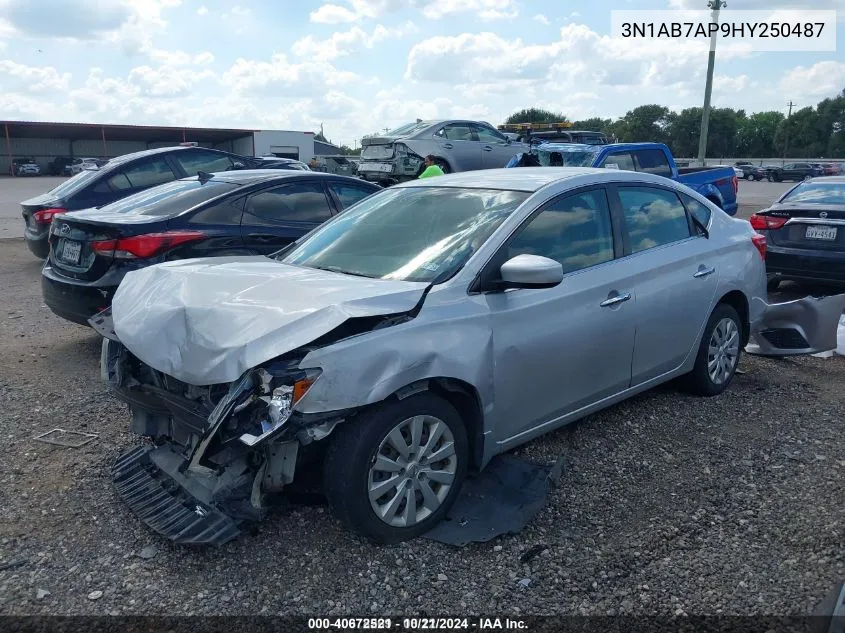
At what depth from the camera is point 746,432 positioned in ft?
15.8

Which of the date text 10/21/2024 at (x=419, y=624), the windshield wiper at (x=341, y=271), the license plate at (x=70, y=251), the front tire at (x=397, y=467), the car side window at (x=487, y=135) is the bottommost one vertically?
the date text 10/21/2024 at (x=419, y=624)

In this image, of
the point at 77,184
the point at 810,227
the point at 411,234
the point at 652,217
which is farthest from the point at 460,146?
the point at 411,234

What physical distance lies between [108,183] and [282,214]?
4811mm

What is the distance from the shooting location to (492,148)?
1678cm

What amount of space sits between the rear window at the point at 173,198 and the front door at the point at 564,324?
10.9ft

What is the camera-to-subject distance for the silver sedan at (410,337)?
3197 mm

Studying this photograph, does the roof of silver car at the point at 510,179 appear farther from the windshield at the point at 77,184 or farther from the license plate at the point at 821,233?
the windshield at the point at 77,184

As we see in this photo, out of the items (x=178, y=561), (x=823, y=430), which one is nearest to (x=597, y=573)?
(x=178, y=561)

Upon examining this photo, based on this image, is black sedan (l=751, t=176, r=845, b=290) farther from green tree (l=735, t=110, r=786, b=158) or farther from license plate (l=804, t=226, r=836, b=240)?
green tree (l=735, t=110, r=786, b=158)

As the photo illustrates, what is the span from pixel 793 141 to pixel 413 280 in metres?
88.5

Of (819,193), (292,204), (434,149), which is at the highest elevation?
(434,149)

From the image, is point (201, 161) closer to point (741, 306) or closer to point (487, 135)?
point (487, 135)

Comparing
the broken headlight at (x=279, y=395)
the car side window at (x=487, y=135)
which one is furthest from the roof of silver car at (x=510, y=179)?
the car side window at (x=487, y=135)

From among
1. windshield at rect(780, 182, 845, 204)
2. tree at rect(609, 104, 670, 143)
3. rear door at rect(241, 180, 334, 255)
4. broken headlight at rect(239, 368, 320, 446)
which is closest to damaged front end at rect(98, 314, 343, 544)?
broken headlight at rect(239, 368, 320, 446)
